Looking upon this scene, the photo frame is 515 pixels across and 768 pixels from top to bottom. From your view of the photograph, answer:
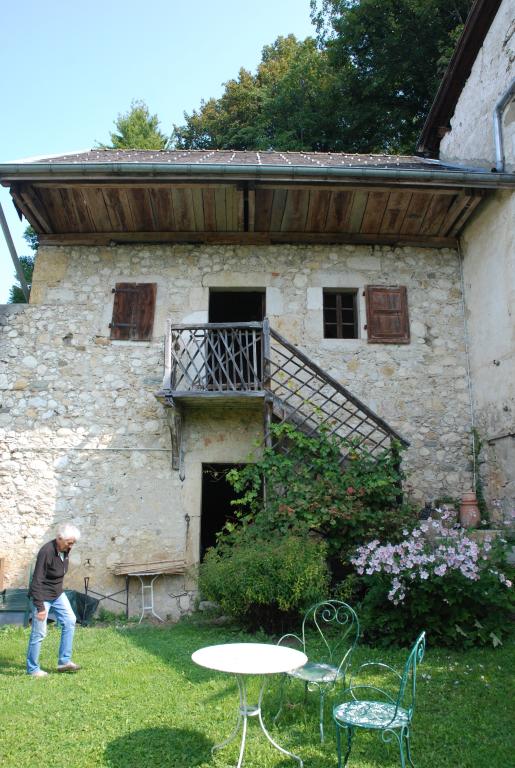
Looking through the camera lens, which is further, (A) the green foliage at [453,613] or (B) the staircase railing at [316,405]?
(B) the staircase railing at [316,405]

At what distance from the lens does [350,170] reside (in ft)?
24.9

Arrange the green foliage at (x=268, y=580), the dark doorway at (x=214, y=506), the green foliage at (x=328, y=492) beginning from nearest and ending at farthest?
the green foliage at (x=268, y=580)
the green foliage at (x=328, y=492)
the dark doorway at (x=214, y=506)

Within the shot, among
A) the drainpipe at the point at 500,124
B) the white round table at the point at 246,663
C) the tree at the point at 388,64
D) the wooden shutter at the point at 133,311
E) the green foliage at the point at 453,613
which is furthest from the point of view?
the tree at the point at 388,64

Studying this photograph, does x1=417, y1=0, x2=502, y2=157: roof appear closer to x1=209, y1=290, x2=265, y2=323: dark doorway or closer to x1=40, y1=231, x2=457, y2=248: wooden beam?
x1=40, y1=231, x2=457, y2=248: wooden beam

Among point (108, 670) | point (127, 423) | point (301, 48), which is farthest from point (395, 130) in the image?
point (108, 670)

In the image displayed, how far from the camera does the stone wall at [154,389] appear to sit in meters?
7.59

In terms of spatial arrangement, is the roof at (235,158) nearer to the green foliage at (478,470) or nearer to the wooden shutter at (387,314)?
the wooden shutter at (387,314)

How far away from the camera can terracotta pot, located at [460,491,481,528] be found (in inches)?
289

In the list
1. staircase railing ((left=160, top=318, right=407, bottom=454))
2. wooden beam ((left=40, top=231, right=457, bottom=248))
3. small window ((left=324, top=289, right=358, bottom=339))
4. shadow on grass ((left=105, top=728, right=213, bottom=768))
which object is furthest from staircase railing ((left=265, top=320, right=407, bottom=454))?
shadow on grass ((left=105, top=728, right=213, bottom=768))

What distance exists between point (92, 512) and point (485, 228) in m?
6.49

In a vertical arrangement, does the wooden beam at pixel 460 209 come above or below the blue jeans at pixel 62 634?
above

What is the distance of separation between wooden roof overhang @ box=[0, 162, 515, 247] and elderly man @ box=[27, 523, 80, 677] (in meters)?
4.76

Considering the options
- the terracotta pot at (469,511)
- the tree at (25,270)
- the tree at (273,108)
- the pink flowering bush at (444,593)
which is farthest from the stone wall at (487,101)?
the tree at (25,270)

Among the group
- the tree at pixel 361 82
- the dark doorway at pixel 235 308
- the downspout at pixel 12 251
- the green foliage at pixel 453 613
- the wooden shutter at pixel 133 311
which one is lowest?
the green foliage at pixel 453 613
